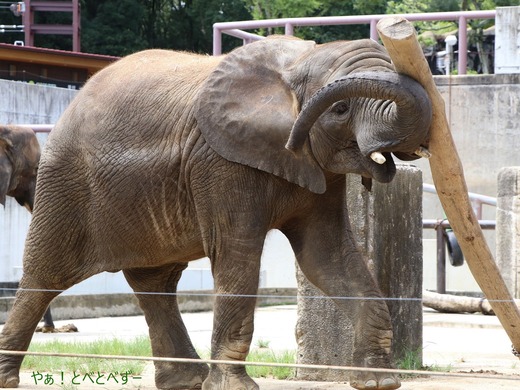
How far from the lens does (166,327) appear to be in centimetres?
870

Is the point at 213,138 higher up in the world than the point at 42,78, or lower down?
lower down

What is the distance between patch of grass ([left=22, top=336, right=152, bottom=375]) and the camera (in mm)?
9297

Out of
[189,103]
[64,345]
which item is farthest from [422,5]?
[189,103]

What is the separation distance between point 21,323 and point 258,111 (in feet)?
7.72

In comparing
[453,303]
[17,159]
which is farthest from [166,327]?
[453,303]

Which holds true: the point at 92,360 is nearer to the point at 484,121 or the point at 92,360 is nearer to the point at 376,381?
the point at 376,381

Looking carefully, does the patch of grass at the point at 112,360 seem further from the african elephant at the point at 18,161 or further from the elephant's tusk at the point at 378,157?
the african elephant at the point at 18,161

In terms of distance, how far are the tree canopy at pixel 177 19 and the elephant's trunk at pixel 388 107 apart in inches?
1024

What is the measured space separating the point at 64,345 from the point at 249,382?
145 inches

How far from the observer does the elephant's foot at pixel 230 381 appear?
7336 mm

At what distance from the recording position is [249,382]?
7379 millimetres

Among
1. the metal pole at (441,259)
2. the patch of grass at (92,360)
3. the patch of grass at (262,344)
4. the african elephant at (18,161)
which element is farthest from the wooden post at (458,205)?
the metal pole at (441,259)

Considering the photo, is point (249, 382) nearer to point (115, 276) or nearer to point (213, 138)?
point (213, 138)

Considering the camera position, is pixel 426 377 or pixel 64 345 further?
pixel 64 345
